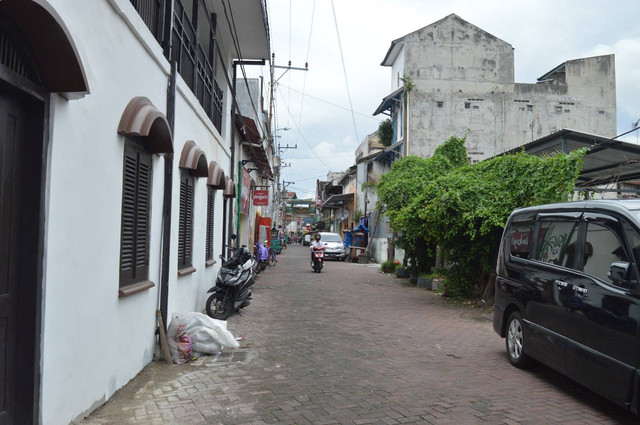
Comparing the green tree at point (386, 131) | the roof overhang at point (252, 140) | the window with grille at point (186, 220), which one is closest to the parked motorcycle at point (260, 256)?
the roof overhang at point (252, 140)

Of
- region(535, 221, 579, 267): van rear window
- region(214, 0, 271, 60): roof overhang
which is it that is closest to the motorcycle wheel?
region(214, 0, 271, 60): roof overhang

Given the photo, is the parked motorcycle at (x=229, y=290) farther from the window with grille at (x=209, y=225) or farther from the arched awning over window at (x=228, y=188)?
the arched awning over window at (x=228, y=188)

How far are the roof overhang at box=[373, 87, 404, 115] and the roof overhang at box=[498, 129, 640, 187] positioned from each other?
1619 centimetres

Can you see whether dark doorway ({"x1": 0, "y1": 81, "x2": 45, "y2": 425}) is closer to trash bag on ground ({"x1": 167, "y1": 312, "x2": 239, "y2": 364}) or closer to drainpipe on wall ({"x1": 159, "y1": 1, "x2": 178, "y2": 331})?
trash bag on ground ({"x1": 167, "y1": 312, "x2": 239, "y2": 364})

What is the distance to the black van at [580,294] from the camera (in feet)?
13.6

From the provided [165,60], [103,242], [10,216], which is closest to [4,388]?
[10,216]

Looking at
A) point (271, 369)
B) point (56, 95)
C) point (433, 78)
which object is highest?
point (433, 78)

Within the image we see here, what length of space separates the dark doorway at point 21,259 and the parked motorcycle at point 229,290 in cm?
559

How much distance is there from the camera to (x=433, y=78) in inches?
1148

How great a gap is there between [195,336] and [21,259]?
133 inches

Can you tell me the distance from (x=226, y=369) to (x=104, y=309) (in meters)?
1.91

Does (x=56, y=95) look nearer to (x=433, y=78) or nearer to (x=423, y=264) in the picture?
(x=423, y=264)

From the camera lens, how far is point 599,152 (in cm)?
1140

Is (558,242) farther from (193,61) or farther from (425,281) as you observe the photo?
(425,281)
